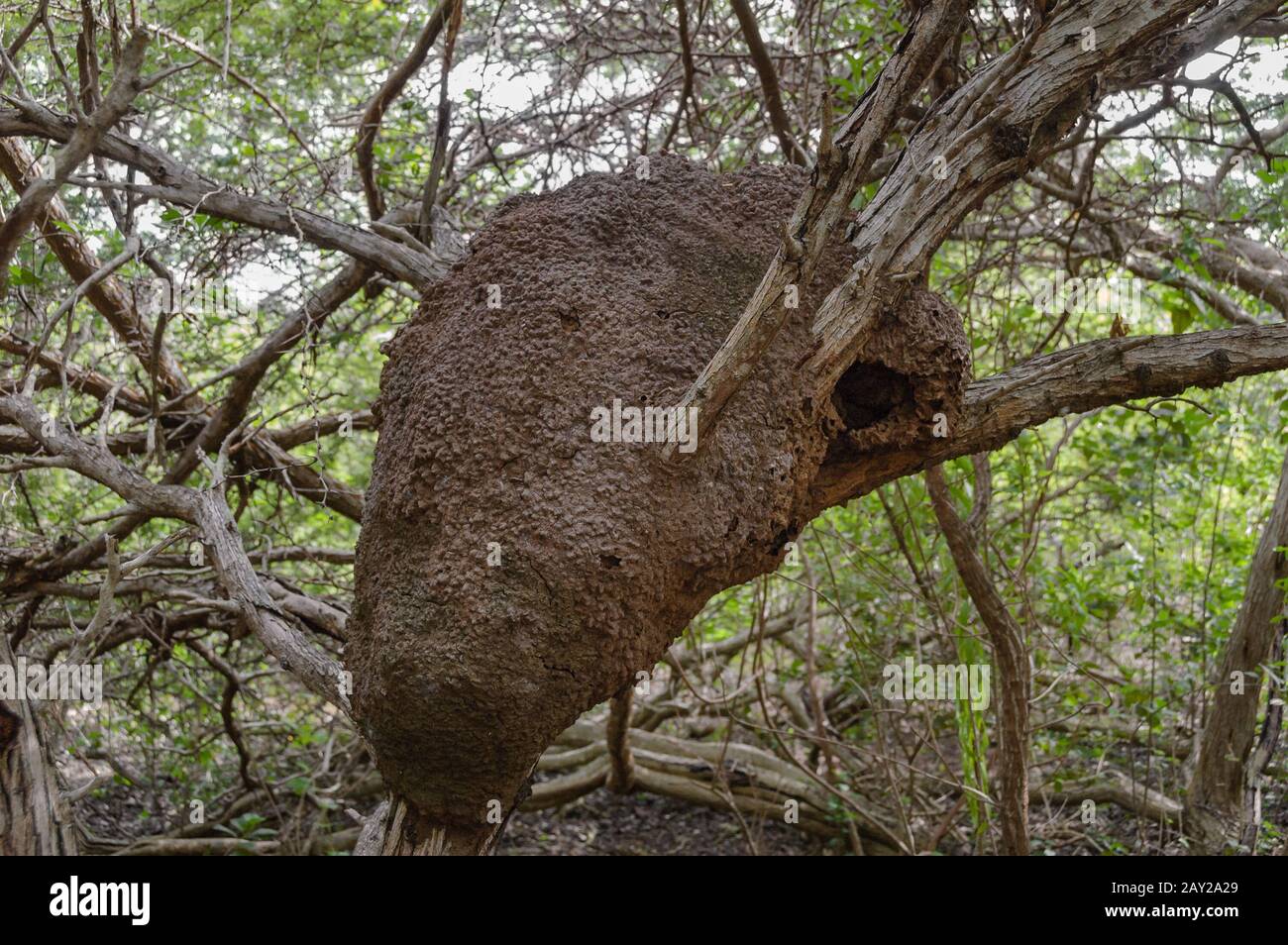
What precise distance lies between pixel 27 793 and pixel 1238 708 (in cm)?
469

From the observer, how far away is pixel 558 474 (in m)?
2.32

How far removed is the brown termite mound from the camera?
2.23m

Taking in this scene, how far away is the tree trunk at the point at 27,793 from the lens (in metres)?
Result: 3.15

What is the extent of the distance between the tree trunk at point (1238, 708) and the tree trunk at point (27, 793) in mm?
4381

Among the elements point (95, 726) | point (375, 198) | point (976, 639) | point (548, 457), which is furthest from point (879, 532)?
point (95, 726)

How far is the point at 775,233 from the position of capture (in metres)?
2.75
